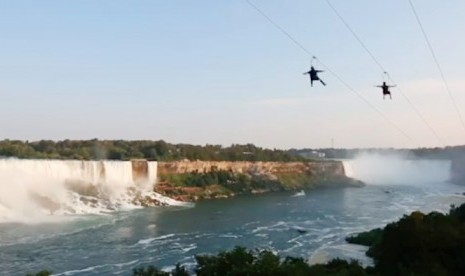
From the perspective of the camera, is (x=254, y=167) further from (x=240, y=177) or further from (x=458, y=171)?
(x=458, y=171)

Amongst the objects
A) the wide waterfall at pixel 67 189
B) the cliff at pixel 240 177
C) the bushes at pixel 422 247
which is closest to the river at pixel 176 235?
the wide waterfall at pixel 67 189

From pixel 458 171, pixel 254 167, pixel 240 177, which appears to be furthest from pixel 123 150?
pixel 458 171

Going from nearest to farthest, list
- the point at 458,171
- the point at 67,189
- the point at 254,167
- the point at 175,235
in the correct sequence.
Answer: the point at 175,235
the point at 67,189
the point at 254,167
the point at 458,171

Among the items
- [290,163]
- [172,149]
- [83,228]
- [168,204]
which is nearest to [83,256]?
[83,228]

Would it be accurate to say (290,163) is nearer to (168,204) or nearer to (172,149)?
(172,149)

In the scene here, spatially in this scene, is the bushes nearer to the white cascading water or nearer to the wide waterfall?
the wide waterfall

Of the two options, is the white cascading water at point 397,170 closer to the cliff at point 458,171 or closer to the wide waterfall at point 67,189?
the cliff at point 458,171

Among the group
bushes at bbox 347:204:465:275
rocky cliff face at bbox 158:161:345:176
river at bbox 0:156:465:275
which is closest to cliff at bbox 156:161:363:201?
rocky cliff face at bbox 158:161:345:176
